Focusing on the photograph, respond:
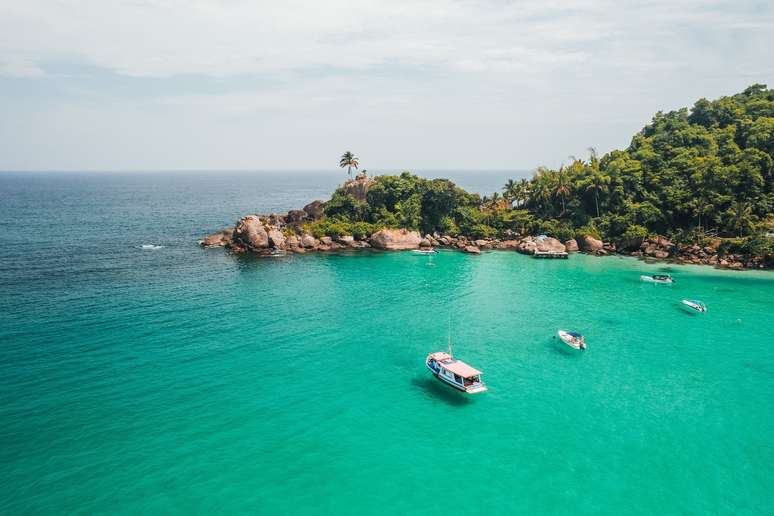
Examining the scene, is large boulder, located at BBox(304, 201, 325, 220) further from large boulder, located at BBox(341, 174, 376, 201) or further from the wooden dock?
the wooden dock

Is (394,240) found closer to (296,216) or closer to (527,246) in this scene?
(527,246)

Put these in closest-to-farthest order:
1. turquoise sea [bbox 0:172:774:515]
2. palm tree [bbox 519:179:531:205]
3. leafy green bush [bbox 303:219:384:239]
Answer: turquoise sea [bbox 0:172:774:515]
leafy green bush [bbox 303:219:384:239]
palm tree [bbox 519:179:531:205]

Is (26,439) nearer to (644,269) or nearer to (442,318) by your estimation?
(442,318)

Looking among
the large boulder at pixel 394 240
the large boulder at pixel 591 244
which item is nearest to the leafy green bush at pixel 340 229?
the large boulder at pixel 394 240

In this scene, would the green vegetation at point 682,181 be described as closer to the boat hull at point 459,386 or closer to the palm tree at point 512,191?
the palm tree at point 512,191

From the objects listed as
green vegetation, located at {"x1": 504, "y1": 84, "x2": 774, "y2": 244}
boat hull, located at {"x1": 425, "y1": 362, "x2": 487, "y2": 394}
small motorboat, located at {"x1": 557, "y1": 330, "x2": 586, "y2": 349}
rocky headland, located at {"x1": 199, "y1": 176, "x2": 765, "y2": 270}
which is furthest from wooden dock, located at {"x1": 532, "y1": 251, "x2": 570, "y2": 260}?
boat hull, located at {"x1": 425, "y1": 362, "x2": 487, "y2": 394}

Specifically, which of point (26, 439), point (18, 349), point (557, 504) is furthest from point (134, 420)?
point (557, 504)

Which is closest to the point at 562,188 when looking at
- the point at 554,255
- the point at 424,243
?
the point at 554,255
